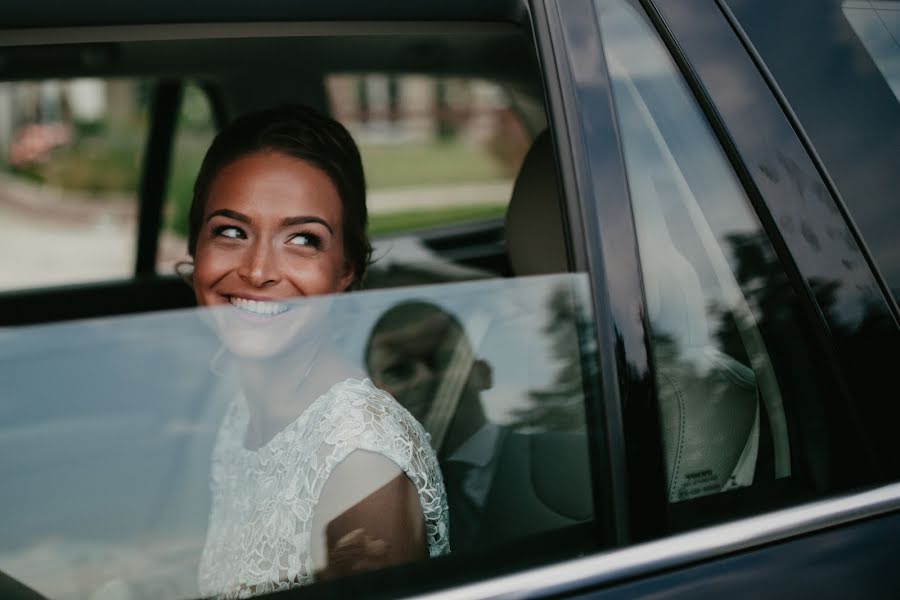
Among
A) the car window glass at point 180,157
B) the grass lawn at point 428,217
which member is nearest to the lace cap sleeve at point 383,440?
the car window glass at point 180,157

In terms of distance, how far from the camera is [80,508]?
1476mm

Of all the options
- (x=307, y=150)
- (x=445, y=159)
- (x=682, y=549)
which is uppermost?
(x=445, y=159)

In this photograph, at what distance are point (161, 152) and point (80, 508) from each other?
206 cm

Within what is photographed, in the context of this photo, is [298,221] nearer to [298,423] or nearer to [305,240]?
[305,240]

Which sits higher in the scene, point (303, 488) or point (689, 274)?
point (689, 274)

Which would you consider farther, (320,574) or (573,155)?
(320,574)

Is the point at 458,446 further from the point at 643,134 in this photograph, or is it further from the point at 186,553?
the point at 643,134

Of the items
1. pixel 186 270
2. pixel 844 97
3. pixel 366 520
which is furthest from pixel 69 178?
pixel 844 97

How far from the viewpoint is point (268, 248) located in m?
1.67

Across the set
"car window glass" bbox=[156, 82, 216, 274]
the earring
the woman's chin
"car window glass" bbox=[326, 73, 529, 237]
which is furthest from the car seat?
"car window glass" bbox=[156, 82, 216, 274]

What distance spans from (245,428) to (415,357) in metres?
0.36

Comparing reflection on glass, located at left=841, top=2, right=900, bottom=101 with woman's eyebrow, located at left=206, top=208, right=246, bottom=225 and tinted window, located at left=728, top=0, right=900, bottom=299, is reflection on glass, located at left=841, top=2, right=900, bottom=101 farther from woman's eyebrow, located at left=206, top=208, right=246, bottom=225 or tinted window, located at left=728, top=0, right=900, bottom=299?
woman's eyebrow, located at left=206, top=208, right=246, bottom=225

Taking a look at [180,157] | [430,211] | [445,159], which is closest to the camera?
[180,157]

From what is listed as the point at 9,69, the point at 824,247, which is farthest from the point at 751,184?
the point at 9,69
